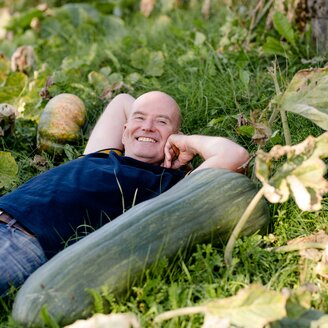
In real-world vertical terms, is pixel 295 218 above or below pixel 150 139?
below

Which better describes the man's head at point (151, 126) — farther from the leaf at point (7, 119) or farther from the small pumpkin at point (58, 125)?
the leaf at point (7, 119)

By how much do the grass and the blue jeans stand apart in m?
0.09

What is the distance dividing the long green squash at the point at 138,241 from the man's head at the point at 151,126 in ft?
1.58

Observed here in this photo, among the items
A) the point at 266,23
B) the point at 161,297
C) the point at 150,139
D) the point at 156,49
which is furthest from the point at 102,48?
the point at 161,297

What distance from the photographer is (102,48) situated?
18.8 feet

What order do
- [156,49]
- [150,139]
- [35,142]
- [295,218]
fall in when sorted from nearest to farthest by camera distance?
[295,218], [150,139], [35,142], [156,49]

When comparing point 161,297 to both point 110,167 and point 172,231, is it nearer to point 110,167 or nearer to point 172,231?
point 172,231

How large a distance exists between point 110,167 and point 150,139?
0.31 metres

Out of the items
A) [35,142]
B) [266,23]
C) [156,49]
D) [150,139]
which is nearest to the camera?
[150,139]

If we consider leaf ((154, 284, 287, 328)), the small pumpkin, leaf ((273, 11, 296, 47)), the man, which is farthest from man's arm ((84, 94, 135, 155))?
leaf ((154, 284, 287, 328))

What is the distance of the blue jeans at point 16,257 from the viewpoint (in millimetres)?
2852

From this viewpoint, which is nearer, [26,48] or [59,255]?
[59,255]

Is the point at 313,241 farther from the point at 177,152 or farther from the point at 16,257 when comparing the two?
the point at 16,257

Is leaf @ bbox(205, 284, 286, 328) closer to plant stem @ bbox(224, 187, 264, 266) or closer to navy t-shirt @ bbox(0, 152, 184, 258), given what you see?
plant stem @ bbox(224, 187, 264, 266)
